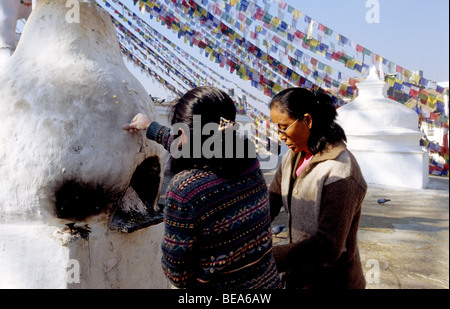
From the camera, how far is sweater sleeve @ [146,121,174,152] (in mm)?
1527

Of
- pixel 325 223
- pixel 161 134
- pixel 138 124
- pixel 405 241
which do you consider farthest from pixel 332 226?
pixel 405 241

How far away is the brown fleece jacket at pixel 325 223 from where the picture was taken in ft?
4.85

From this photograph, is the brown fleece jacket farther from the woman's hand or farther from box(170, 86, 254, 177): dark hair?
the woman's hand

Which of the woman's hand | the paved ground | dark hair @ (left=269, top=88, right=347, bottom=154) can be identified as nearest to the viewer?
dark hair @ (left=269, top=88, right=347, bottom=154)

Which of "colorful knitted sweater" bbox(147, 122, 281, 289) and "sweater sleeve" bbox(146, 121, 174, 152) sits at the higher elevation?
"sweater sleeve" bbox(146, 121, 174, 152)

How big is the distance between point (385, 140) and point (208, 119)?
8.21 metres

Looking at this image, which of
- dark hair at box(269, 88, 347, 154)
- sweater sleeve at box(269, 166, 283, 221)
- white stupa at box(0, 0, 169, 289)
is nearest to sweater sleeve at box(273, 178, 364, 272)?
dark hair at box(269, 88, 347, 154)

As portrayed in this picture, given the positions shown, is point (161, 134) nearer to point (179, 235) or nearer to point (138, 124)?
point (138, 124)

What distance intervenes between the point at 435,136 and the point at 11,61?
24.2 metres

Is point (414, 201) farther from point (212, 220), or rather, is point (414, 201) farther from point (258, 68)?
point (212, 220)

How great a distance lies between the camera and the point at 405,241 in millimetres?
4594

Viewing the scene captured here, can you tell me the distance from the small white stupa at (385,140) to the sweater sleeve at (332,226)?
24.9 feet

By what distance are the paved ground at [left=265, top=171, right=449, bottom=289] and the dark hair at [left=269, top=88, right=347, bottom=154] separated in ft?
7.79
